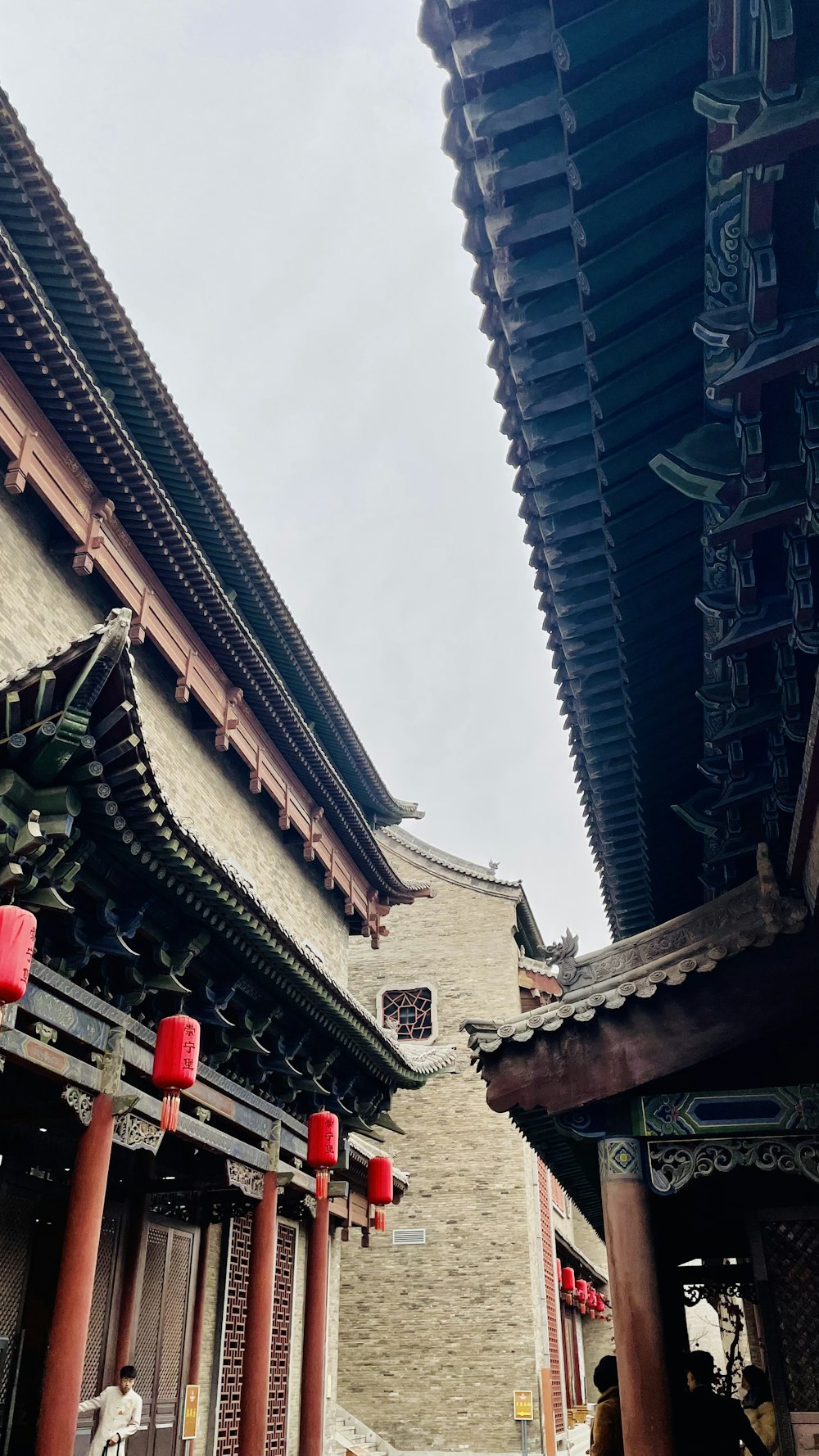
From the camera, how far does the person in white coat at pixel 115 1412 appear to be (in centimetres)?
700

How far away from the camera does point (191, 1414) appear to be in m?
9.38

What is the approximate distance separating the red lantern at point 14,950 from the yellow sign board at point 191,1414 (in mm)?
6548

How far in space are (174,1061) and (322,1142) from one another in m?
3.71

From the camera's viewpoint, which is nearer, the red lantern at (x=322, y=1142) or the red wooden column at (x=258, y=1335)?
the red wooden column at (x=258, y=1335)

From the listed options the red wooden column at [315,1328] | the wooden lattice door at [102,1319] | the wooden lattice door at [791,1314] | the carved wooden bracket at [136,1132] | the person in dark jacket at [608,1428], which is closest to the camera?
the wooden lattice door at [791,1314]

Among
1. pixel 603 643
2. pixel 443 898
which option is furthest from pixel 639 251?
pixel 443 898

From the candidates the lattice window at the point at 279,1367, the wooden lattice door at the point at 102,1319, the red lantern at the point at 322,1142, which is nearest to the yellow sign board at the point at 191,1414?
the lattice window at the point at 279,1367

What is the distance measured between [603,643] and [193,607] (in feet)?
19.9

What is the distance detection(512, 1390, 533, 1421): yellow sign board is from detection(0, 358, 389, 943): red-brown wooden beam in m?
9.75

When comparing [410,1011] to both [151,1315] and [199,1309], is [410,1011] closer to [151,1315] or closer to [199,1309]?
[199,1309]

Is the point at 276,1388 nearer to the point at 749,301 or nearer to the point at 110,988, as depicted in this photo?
the point at 110,988

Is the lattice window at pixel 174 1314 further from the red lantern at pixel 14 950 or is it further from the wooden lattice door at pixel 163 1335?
the red lantern at pixel 14 950

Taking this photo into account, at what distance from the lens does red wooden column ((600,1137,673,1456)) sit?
427 centimetres

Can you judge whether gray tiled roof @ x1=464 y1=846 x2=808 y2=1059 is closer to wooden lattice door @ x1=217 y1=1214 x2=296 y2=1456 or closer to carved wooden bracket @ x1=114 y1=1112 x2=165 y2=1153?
carved wooden bracket @ x1=114 y1=1112 x2=165 y2=1153
